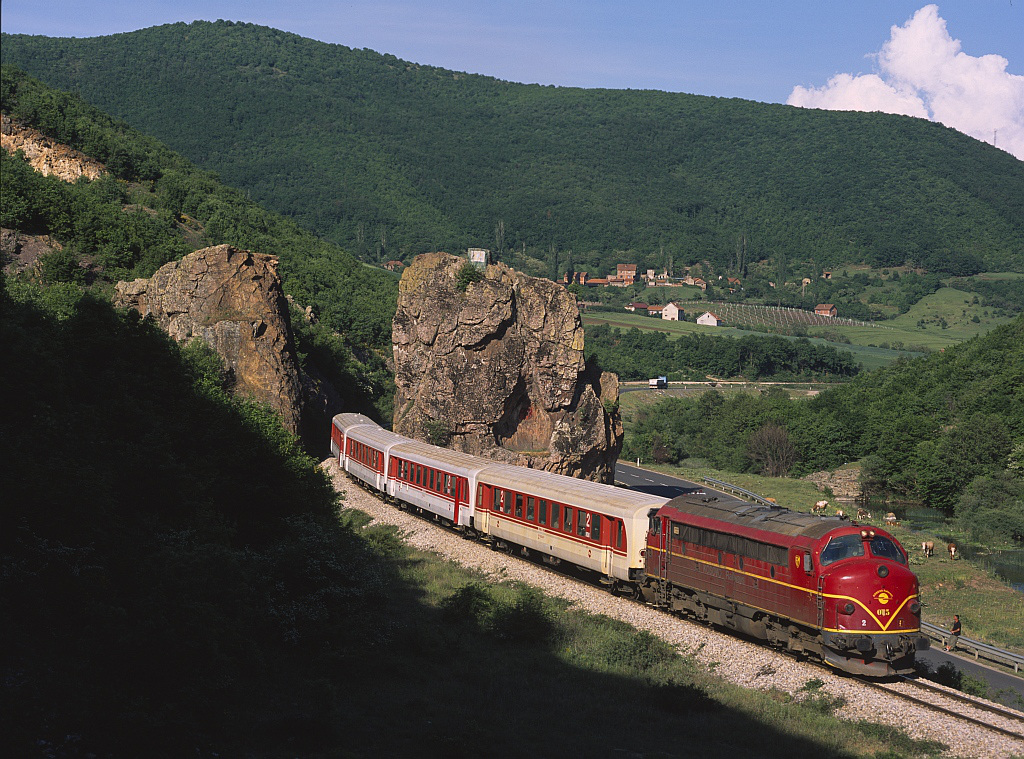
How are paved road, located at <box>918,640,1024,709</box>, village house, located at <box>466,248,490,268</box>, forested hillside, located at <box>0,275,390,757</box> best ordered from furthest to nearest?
village house, located at <box>466,248,490,268</box>
paved road, located at <box>918,640,1024,709</box>
forested hillside, located at <box>0,275,390,757</box>

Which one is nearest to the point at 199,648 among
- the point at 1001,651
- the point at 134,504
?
the point at 134,504

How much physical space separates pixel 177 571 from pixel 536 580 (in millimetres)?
16204

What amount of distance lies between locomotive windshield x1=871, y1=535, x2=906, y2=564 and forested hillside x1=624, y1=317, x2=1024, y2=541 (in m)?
51.2

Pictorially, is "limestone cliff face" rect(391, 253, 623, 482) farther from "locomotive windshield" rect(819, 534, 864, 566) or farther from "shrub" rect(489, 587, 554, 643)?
"locomotive windshield" rect(819, 534, 864, 566)

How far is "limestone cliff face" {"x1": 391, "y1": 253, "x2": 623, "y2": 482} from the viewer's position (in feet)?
189

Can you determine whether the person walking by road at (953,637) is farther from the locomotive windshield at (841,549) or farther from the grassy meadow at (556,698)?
the grassy meadow at (556,698)

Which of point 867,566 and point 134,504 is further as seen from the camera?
point 134,504

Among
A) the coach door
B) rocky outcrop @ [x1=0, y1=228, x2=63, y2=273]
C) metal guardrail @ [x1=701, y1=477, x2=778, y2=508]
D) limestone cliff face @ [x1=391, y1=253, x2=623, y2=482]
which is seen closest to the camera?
the coach door

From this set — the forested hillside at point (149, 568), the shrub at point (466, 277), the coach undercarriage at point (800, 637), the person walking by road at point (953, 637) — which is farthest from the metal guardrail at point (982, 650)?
the shrub at point (466, 277)

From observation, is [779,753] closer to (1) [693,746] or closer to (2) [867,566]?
(1) [693,746]

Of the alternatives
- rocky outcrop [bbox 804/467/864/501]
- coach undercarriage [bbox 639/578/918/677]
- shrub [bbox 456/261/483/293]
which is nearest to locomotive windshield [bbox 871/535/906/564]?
coach undercarriage [bbox 639/578/918/677]

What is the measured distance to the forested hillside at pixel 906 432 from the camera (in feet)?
263

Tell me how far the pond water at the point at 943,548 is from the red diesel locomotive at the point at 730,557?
95.7 feet

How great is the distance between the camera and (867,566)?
66.3 ft
